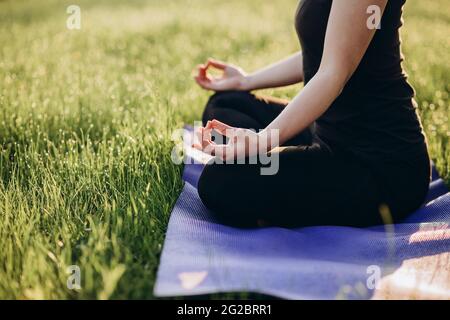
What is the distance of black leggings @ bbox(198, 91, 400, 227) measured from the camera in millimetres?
1922

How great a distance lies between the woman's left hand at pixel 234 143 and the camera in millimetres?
1805

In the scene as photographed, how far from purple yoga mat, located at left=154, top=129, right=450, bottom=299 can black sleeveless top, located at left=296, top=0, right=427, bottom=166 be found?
0.34 m

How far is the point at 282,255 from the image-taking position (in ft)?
5.92

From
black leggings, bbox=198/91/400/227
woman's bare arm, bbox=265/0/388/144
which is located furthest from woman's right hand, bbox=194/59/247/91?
woman's bare arm, bbox=265/0/388/144

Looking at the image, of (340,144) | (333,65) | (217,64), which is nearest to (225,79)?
(217,64)

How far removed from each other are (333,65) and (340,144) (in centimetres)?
38

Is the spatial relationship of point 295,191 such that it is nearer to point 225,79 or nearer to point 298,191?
point 298,191

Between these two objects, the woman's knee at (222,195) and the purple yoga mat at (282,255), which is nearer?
the purple yoga mat at (282,255)

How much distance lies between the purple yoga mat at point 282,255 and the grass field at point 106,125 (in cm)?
11

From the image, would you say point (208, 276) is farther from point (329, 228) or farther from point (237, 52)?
point (237, 52)

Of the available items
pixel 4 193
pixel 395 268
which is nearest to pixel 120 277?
pixel 4 193

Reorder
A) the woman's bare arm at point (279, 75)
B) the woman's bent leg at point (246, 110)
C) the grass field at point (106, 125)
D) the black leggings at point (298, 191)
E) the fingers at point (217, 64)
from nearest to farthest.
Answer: the grass field at point (106, 125)
the black leggings at point (298, 191)
the woman's bent leg at point (246, 110)
the woman's bare arm at point (279, 75)
the fingers at point (217, 64)

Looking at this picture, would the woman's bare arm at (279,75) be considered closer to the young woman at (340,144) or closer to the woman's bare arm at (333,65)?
the young woman at (340,144)

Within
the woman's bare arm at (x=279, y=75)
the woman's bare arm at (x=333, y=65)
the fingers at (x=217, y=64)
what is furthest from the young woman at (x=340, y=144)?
the fingers at (x=217, y=64)
